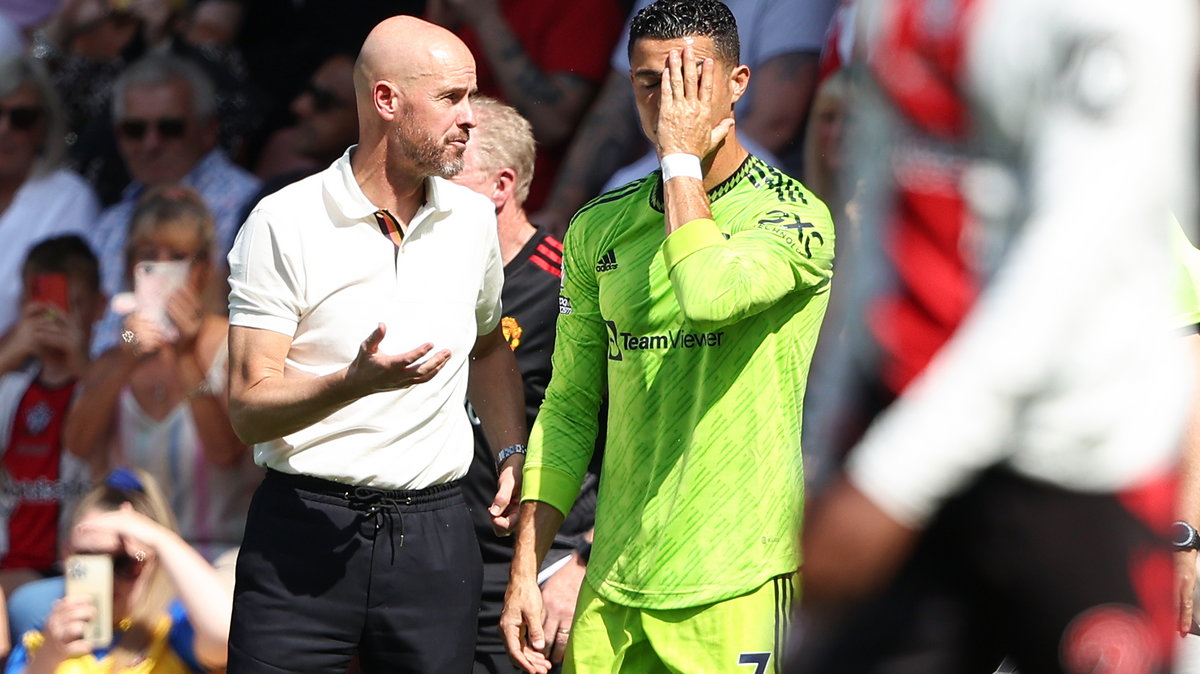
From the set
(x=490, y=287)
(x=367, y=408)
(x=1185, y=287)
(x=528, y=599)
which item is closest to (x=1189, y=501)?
(x=1185, y=287)

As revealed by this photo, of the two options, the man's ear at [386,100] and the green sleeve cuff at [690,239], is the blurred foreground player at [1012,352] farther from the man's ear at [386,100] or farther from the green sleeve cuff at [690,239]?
the man's ear at [386,100]

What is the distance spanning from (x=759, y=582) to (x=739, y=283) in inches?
25.4

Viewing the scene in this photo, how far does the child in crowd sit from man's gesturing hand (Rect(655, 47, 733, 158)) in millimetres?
3520

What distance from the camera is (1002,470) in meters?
2.06

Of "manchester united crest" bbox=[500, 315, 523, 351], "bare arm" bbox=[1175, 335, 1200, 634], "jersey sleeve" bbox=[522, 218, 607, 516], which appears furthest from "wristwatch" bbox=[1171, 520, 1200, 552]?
"manchester united crest" bbox=[500, 315, 523, 351]

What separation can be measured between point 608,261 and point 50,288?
365cm

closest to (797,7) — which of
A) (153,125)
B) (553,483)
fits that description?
(553,483)

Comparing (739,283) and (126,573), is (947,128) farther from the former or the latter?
(126,573)

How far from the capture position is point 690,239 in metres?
3.24

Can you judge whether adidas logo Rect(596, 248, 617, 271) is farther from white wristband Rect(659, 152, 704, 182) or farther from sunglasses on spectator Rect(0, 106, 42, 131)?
sunglasses on spectator Rect(0, 106, 42, 131)

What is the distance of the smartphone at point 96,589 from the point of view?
16.7ft

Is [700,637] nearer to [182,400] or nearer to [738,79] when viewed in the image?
[738,79]

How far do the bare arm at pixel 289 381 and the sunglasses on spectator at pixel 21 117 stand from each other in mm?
3707

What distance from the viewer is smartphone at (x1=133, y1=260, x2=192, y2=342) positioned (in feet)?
18.4
